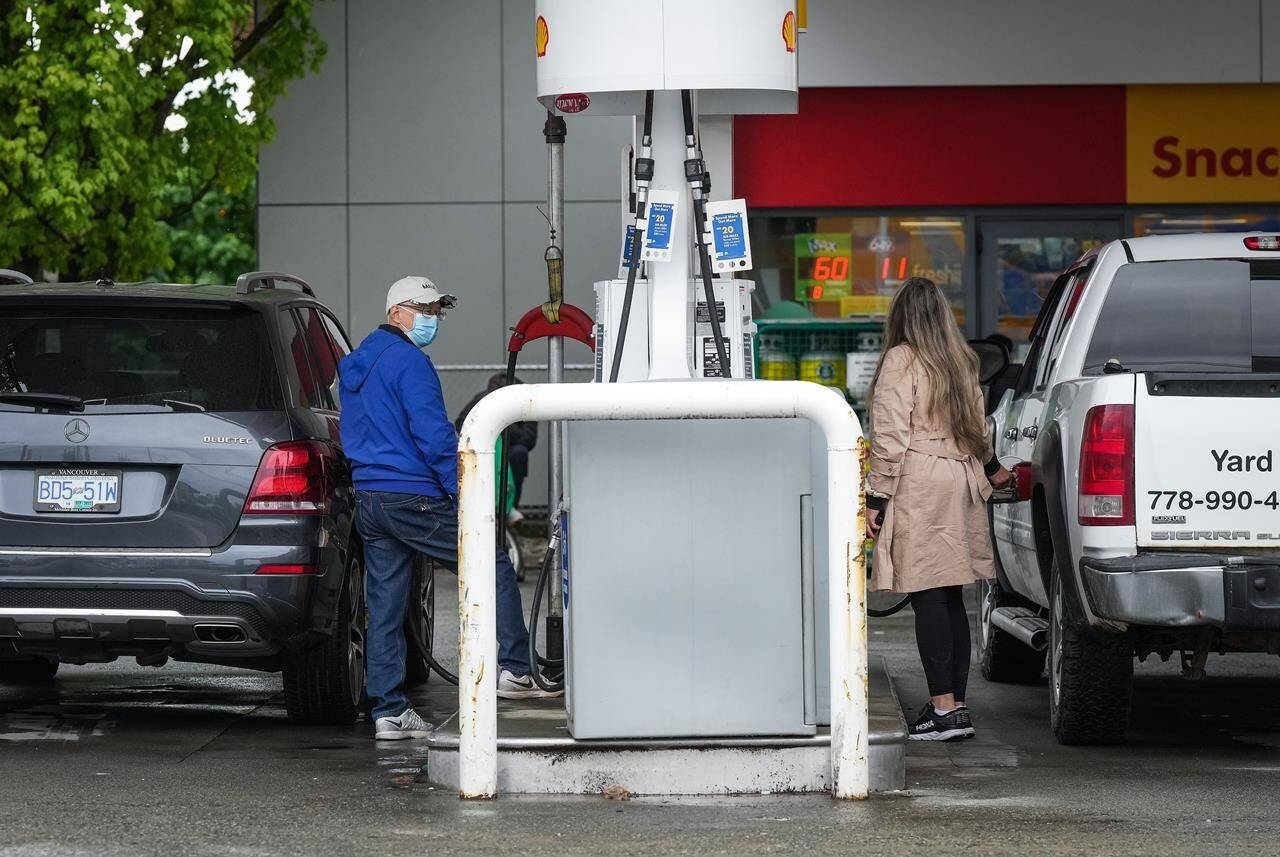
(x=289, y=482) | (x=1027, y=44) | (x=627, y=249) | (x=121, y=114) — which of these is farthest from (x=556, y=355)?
(x=1027, y=44)

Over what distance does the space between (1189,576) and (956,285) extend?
11135 millimetres

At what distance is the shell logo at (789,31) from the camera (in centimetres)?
763

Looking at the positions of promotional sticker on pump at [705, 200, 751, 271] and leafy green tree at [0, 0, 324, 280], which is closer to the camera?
promotional sticker on pump at [705, 200, 751, 271]

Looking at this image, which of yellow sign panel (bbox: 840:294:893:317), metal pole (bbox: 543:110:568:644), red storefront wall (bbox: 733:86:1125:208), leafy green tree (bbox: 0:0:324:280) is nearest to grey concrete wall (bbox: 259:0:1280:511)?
leafy green tree (bbox: 0:0:324:280)

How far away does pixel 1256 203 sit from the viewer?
17.8 meters

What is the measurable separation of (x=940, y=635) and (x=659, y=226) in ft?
6.36

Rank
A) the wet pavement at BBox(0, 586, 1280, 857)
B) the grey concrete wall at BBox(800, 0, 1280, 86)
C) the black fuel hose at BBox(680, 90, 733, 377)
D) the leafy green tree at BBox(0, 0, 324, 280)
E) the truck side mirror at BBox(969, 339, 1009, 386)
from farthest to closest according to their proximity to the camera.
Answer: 1. the grey concrete wall at BBox(800, 0, 1280, 86)
2. the leafy green tree at BBox(0, 0, 324, 280)
3. the truck side mirror at BBox(969, 339, 1009, 386)
4. the black fuel hose at BBox(680, 90, 733, 377)
5. the wet pavement at BBox(0, 586, 1280, 857)

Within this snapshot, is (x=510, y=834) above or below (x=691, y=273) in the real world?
below

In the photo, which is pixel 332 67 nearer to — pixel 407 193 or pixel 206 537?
pixel 407 193

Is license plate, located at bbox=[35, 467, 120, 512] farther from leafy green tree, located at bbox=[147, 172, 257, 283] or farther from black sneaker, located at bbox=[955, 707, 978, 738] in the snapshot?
leafy green tree, located at bbox=[147, 172, 257, 283]

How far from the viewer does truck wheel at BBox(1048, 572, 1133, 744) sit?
7.52 metres

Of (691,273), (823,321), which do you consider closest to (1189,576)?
(691,273)

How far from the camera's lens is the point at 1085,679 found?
7645mm

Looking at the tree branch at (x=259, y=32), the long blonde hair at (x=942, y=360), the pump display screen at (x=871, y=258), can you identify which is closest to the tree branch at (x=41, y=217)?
the tree branch at (x=259, y=32)
